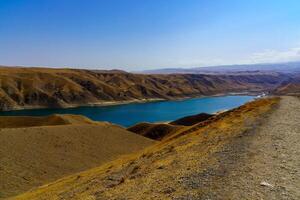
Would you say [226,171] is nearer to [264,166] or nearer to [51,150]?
[264,166]

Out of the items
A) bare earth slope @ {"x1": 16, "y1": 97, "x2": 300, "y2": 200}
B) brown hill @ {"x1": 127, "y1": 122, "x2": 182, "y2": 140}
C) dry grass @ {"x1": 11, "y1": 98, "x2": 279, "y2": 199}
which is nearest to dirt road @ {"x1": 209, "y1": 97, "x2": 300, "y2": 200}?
bare earth slope @ {"x1": 16, "y1": 97, "x2": 300, "y2": 200}

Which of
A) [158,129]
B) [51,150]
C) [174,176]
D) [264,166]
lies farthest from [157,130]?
[264,166]

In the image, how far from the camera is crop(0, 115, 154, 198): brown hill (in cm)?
3127

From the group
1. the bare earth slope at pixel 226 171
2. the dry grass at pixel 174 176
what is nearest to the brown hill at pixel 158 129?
the dry grass at pixel 174 176

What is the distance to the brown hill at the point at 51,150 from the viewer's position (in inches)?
1231

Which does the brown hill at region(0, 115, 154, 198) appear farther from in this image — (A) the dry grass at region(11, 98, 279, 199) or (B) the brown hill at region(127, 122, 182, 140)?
(A) the dry grass at region(11, 98, 279, 199)

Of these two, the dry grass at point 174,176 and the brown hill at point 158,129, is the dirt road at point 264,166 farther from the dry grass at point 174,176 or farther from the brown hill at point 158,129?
the brown hill at point 158,129

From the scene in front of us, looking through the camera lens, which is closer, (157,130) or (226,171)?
(226,171)

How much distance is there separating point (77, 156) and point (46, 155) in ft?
12.3

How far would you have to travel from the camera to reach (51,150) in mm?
39031

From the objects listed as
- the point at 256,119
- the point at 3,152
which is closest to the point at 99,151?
the point at 3,152

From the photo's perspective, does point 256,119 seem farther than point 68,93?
No

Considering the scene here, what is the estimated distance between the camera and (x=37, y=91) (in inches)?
6388

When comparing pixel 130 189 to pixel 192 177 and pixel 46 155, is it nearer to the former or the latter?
pixel 192 177
